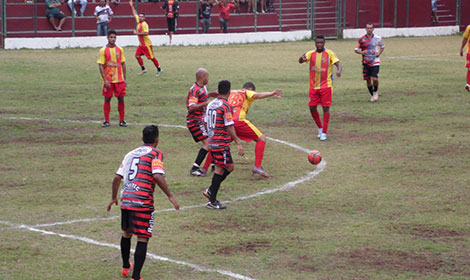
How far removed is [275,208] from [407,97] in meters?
13.0

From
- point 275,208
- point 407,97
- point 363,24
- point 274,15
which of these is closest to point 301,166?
point 275,208

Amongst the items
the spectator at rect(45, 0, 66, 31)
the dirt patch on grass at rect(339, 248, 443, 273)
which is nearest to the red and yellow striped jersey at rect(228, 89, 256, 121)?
the dirt patch on grass at rect(339, 248, 443, 273)

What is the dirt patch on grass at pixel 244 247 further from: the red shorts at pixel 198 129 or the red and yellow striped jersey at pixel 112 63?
the red and yellow striped jersey at pixel 112 63

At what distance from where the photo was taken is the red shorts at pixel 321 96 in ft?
53.4

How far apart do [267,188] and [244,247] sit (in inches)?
123

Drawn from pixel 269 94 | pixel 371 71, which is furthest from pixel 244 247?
pixel 371 71

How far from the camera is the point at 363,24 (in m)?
49.8

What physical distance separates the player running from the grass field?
42 cm

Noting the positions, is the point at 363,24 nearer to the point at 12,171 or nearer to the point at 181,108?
the point at 181,108

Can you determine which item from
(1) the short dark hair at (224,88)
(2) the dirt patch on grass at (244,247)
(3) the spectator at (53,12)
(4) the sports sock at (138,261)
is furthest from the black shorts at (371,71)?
(3) the spectator at (53,12)

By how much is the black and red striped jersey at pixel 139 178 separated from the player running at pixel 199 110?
4926 millimetres

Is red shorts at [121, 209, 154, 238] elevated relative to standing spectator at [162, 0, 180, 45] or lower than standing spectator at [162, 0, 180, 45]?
lower

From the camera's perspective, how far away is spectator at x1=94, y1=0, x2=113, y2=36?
3956cm

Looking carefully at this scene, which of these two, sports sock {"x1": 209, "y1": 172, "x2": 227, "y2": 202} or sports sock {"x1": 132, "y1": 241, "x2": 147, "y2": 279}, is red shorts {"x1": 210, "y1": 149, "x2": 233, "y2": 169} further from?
sports sock {"x1": 132, "y1": 241, "x2": 147, "y2": 279}
